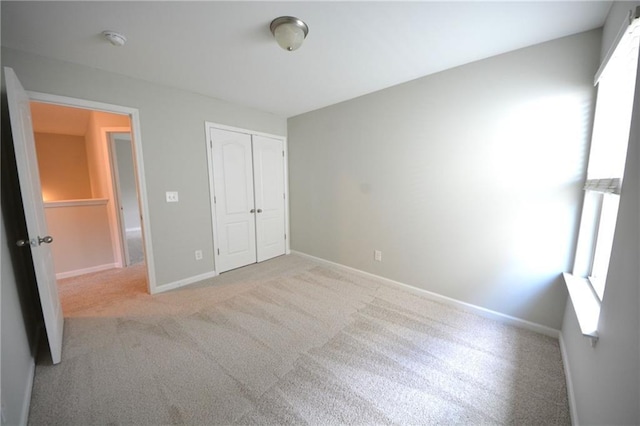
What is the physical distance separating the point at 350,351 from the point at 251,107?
3.30 m

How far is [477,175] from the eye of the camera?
7.22 feet

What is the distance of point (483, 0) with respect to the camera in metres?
1.42

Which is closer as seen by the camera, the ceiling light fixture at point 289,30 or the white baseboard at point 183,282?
the ceiling light fixture at point 289,30

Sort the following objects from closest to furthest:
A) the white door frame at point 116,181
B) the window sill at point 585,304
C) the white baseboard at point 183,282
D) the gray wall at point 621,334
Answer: the gray wall at point 621,334
the window sill at point 585,304
the white baseboard at point 183,282
the white door frame at point 116,181

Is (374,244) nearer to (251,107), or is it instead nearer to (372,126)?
(372,126)

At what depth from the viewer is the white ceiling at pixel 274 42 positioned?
147 centimetres

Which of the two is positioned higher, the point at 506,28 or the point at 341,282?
the point at 506,28

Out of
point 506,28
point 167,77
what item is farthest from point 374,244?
point 167,77

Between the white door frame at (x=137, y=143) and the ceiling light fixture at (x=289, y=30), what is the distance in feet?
6.05

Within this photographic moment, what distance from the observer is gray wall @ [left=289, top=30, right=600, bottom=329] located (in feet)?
5.93

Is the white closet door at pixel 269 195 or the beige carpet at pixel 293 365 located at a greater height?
the white closet door at pixel 269 195

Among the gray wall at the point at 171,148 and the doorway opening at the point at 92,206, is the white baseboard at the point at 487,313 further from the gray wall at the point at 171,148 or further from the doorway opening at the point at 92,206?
the doorway opening at the point at 92,206

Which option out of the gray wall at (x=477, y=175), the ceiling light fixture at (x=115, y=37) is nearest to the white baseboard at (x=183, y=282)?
the gray wall at (x=477, y=175)

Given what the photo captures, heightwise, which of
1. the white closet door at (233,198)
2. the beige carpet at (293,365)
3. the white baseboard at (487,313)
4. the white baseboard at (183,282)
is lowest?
the beige carpet at (293,365)
